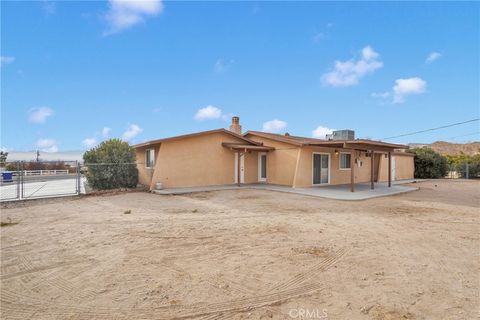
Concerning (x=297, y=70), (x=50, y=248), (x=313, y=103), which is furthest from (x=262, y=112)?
(x=50, y=248)

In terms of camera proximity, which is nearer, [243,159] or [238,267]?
[238,267]

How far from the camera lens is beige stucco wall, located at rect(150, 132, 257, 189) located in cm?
1377

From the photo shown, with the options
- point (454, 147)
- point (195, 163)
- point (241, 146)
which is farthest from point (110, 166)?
point (454, 147)

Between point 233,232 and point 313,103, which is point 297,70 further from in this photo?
point 233,232

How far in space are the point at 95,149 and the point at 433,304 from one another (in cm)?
1466

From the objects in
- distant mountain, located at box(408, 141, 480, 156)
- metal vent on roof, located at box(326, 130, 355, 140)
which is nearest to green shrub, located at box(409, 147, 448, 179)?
metal vent on roof, located at box(326, 130, 355, 140)

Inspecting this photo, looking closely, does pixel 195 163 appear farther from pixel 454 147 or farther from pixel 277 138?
pixel 454 147

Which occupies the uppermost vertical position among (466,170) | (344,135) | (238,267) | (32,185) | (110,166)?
(344,135)

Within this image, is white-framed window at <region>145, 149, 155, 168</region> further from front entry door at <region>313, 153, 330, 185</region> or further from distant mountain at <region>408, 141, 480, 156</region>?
distant mountain at <region>408, 141, 480, 156</region>

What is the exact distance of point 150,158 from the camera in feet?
51.5

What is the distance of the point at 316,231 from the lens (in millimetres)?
5984

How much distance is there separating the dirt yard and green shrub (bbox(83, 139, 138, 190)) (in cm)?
615

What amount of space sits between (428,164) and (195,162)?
22386 mm

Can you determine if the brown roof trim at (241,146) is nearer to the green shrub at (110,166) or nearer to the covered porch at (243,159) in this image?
the covered porch at (243,159)
